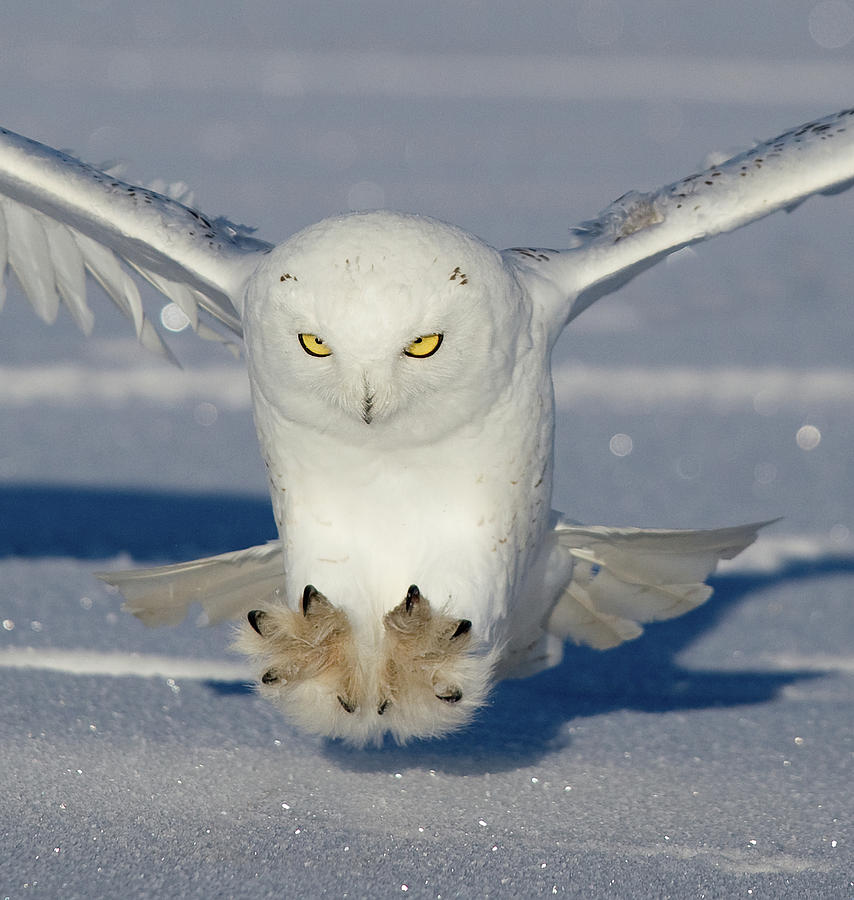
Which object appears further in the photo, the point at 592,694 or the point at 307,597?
the point at 592,694

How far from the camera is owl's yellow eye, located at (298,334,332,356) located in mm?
1851

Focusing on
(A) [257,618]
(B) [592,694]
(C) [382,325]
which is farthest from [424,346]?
(B) [592,694]

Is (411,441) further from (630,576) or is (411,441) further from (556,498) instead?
(556,498)

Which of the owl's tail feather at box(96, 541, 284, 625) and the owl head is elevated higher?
the owl head

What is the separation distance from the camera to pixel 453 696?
1.98 m

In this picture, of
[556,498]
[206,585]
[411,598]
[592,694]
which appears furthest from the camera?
[556,498]

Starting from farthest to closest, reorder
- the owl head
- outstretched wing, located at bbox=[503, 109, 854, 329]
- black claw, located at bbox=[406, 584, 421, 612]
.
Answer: outstretched wing, located at bbox=[503, 109, 854, 329], black claw, located at bbox=[406, 584, 421, 612], the owl head

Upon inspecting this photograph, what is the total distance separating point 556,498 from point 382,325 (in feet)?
5.09

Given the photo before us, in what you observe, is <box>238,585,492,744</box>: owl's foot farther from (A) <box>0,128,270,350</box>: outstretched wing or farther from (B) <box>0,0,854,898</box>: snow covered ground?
(A) <box>0,128,270,350</box>: outstretched wing

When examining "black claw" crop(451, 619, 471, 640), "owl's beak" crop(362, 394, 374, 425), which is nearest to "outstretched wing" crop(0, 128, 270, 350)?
"owl's beak" crop(362, 394, 374, 425)

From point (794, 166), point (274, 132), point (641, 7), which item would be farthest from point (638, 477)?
point (641, 7)

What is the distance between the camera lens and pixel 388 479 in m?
2.03

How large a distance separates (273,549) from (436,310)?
0.63 m

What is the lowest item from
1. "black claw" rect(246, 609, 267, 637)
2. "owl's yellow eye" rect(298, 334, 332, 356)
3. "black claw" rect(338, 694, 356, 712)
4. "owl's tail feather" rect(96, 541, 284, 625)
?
"black claw" rect(338, 694, 356, 712)
